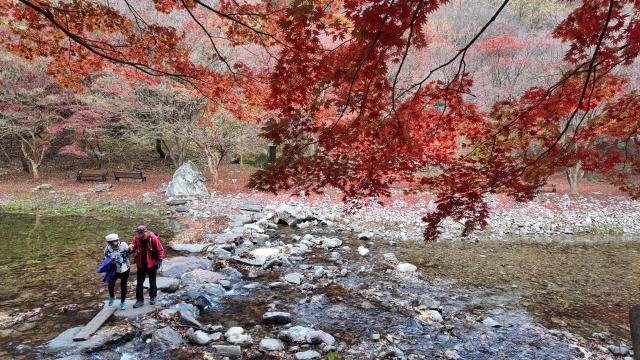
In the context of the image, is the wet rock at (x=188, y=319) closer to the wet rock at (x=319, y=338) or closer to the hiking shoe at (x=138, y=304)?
the hiking shoe at (x=138, y=304)

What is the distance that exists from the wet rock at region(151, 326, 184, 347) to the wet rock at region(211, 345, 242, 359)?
529 millimetres

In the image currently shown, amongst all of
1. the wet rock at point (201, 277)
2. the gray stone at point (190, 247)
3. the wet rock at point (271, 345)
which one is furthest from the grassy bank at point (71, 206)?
the wet rock at point (271, 345)

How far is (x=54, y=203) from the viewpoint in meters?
16.8

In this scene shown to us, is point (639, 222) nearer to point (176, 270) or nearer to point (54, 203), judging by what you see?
point (176, 270)

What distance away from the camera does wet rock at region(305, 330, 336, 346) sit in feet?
18.1

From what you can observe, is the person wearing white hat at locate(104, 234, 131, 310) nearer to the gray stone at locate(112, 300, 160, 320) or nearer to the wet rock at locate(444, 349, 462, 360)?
the gray stone at locate(112, 300, 160, 320)

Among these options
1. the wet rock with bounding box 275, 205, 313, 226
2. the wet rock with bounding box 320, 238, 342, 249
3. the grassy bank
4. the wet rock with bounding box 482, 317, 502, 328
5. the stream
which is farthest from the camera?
the grassy bank

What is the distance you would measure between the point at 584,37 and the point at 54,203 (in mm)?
18967

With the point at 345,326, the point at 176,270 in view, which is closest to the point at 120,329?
the point at 176,270

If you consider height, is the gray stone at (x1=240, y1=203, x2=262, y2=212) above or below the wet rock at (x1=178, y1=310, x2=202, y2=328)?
above

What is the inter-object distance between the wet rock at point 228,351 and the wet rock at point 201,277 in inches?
99.4

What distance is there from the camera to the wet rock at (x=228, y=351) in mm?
5156

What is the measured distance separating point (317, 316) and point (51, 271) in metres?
5.96

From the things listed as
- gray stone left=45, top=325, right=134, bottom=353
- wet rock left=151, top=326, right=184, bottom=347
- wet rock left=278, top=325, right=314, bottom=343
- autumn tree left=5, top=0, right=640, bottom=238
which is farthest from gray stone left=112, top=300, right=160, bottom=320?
autumn tree left=5, top=0, right=640, bottom=238
